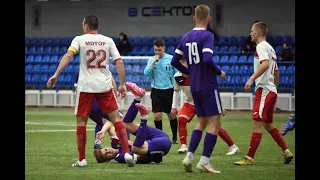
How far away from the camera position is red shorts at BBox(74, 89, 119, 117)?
36.0ft

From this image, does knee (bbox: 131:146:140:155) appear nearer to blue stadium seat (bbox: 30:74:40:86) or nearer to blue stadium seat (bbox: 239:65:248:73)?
blue stadium seat (bbox: 239:65:248:73)

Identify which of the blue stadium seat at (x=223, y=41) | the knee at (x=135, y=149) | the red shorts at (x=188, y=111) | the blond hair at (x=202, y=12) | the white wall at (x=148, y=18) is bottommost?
the knee at (x=135, y=149)

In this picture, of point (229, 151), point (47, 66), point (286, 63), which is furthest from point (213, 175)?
point (47, 66)

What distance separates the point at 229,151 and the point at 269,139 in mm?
3718

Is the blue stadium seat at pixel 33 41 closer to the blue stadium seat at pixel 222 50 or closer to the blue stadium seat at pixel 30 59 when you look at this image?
the blue stadium seat at pixel 30 59

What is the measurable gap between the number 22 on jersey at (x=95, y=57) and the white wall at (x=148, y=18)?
23.0 metres

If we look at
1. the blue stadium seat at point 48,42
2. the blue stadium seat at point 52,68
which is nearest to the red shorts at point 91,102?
the blue stadium seat at point 52,68

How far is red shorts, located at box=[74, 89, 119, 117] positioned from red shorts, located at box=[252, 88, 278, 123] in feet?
7.22

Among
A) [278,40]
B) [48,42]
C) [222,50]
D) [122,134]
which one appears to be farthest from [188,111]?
[48,42]

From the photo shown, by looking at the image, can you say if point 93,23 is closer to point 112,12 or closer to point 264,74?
point 264,74

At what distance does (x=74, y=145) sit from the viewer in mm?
14805

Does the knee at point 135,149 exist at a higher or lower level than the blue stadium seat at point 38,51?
lower

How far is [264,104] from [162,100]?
16.1 ft

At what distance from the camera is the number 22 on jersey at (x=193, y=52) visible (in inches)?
401
